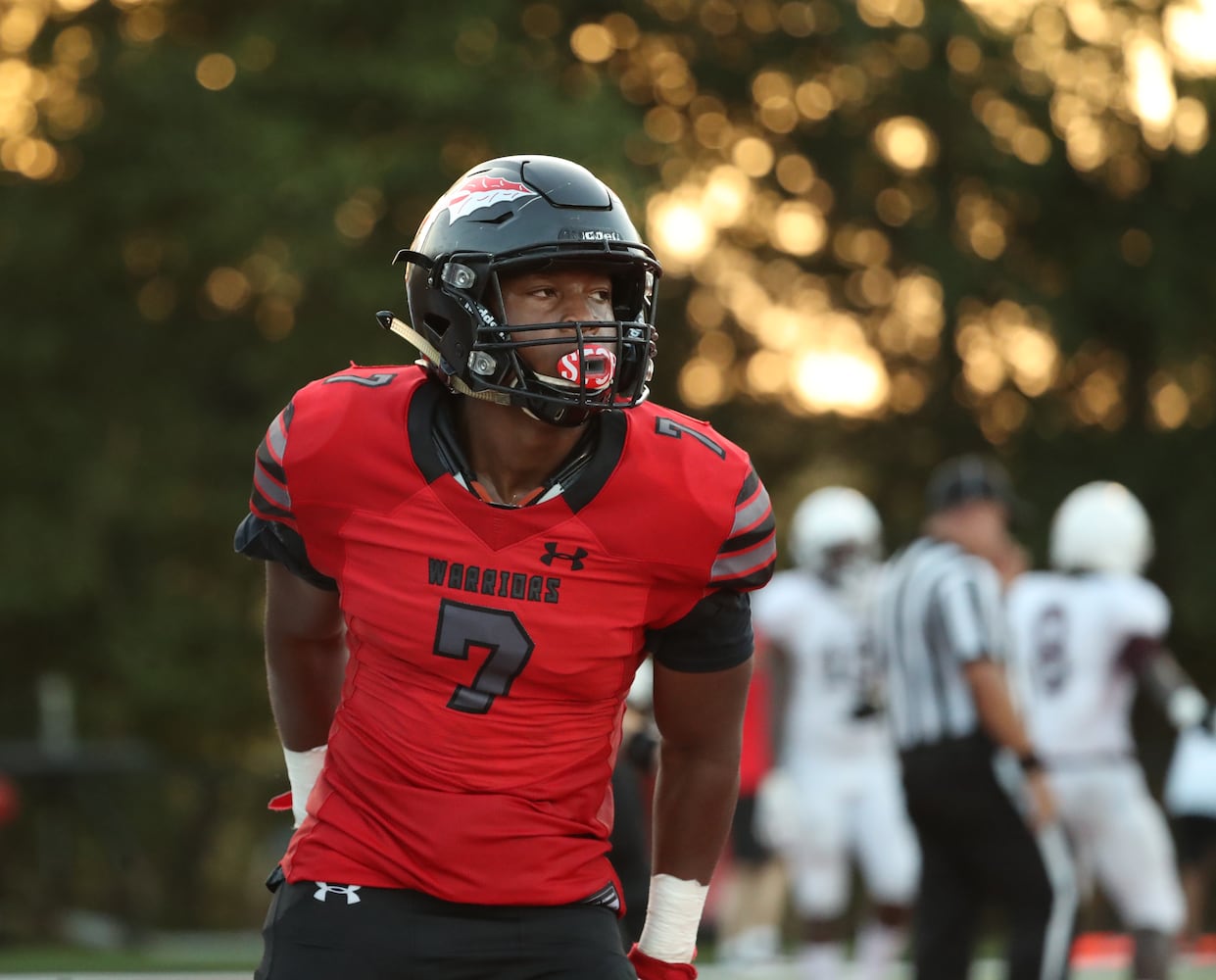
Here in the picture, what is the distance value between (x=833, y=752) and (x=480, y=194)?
666 centimetres

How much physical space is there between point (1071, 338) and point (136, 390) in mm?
9070

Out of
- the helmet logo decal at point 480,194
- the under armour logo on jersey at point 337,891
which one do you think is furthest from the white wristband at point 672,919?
the helmet logo decal at point 480,194

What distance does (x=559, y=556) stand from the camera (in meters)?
3.27

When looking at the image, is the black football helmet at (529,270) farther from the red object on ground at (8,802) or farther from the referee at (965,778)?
the red object on ground at (8,802)

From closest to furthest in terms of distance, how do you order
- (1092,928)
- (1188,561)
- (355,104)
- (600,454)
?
(600,454) < (1092,928) < (355,104) < (1188,561)

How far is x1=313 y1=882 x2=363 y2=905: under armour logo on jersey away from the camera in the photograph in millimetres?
3252

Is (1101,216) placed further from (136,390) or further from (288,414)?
A: (288,414)

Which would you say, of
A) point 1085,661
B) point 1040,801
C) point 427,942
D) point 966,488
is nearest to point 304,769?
point 427,942

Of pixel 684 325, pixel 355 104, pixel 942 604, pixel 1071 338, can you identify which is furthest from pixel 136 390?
pixel 942 604

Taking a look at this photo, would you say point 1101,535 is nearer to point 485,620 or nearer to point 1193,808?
point 1193,808

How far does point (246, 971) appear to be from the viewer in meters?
10.4

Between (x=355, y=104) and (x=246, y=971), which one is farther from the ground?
(x=355, y=104)

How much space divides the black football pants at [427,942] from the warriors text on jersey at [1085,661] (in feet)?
16.0

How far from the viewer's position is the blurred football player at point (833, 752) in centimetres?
941
